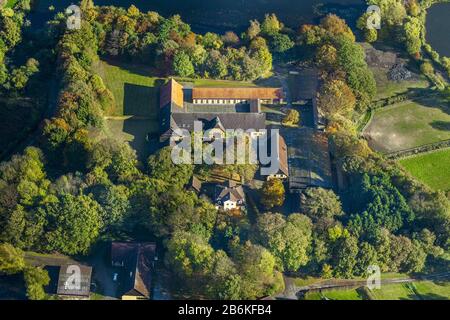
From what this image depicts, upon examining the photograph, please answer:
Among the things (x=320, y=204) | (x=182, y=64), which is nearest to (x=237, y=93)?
(x=182, y=64)

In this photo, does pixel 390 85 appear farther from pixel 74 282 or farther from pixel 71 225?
pixel 74 282

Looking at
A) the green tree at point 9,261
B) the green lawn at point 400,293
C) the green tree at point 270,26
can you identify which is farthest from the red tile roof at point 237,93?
the green tree at point 9,261

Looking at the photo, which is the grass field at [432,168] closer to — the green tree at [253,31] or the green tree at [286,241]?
the green tree at [286,241]

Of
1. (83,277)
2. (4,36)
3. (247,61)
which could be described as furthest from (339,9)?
(83,277)

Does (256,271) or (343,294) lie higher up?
(256,271)

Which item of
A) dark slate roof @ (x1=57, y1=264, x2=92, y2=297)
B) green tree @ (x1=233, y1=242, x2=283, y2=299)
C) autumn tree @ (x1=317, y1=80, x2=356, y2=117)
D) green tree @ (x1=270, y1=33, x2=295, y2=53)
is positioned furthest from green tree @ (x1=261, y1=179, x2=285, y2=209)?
green tree @ (x1=270, y1=33, x2=295, y2=53)

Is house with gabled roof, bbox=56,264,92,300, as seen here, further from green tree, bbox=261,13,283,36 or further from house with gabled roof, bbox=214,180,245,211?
green tree, bbox=261,13,283,36

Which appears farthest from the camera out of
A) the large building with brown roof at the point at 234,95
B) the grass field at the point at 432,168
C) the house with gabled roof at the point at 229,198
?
the large building with brown roof at the point at 234,95
